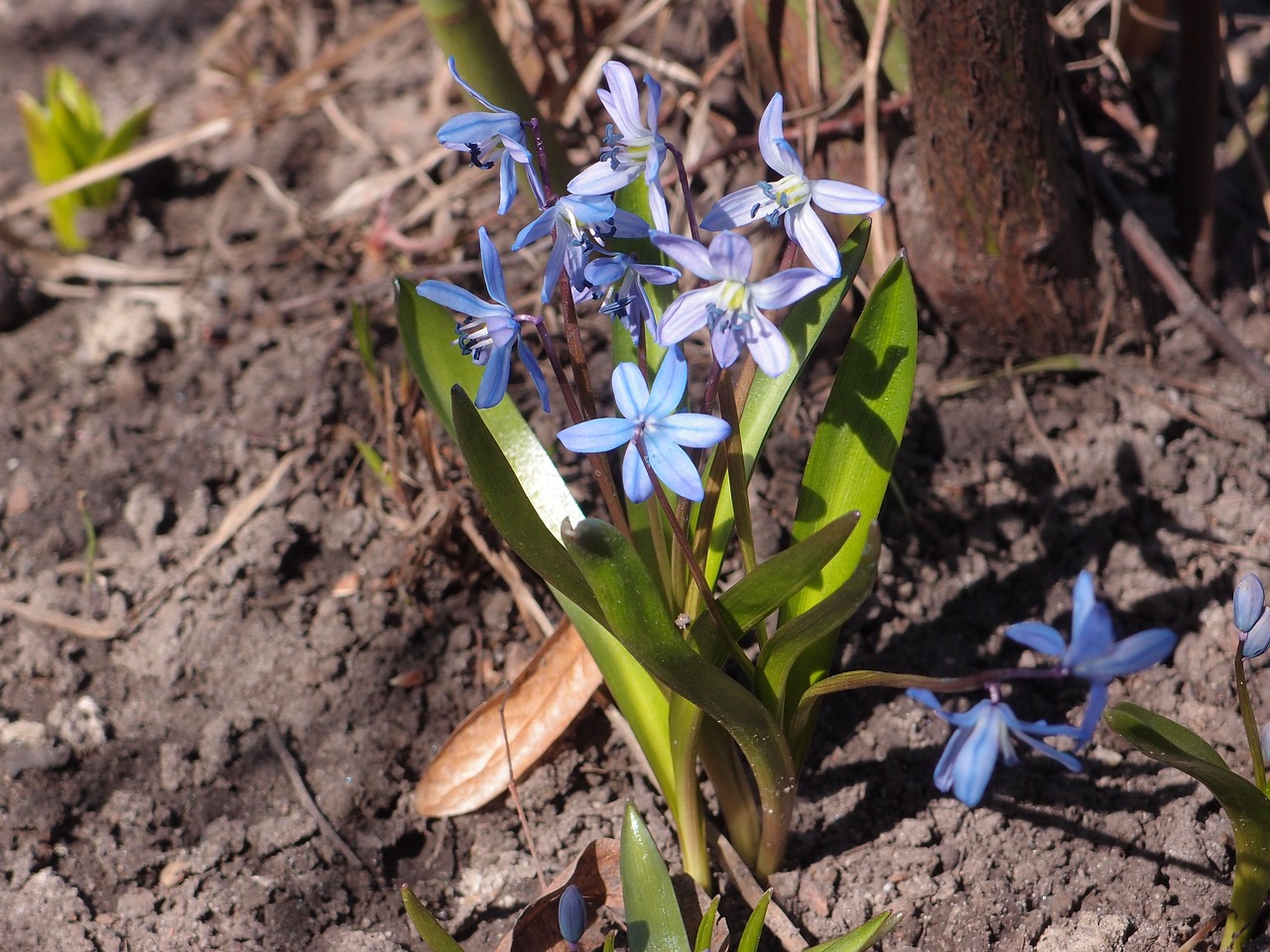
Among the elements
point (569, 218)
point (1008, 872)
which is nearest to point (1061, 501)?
point (1008, 872)

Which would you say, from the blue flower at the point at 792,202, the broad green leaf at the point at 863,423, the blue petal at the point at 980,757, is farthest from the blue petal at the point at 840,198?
the blue petal at the point at 980,757

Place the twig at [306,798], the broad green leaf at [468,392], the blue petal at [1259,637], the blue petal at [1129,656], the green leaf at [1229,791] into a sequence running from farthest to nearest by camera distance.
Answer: the twig at [306,798] < the broad green leaf at [468,392] < the blue petal at [1259,637] < the green leaf at [1229,791] < the blue petal at [1129,656]

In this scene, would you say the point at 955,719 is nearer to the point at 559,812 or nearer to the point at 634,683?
the point at 634,683

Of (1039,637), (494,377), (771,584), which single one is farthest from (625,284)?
(1039,637)

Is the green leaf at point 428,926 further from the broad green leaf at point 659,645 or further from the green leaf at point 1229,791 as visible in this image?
the green leaf at point 1229,791

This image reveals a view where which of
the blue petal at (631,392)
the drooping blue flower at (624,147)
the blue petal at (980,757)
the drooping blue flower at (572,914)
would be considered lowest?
the drooping blue flower at (572,914)

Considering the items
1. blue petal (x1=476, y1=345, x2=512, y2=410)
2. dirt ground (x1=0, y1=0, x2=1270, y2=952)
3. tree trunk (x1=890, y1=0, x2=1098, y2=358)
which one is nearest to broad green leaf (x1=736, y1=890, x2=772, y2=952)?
dirt ground (x1=0, y1=0, x2=1270, y2=952)

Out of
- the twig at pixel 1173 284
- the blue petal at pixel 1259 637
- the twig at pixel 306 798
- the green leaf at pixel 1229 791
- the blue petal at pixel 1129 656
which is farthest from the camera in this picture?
the twig at pixel 1173 284
